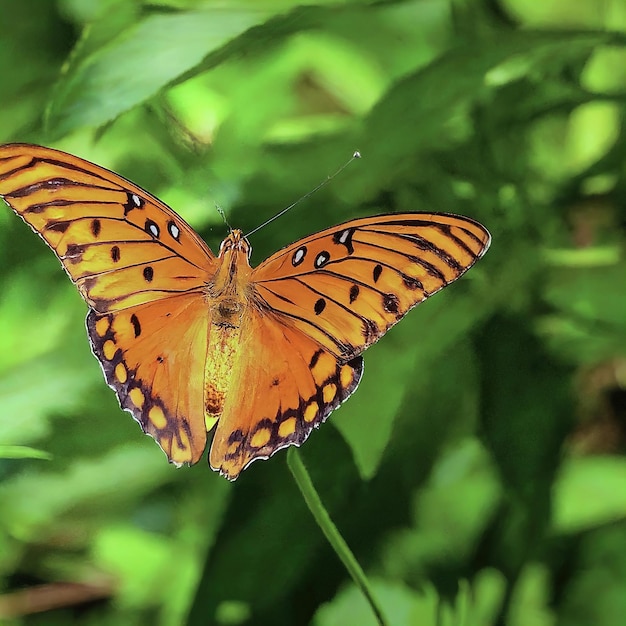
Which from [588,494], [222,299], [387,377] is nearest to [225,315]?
[222,299]

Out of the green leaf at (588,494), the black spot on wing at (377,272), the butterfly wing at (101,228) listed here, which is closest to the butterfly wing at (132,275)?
the butterfly wing at (101,228)

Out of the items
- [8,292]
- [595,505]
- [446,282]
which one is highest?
[8,292]

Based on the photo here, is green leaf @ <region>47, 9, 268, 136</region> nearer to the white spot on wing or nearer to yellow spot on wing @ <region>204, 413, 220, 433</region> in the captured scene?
the white spot on wing

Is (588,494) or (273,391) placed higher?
(273,391)

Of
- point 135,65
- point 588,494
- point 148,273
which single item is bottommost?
point 588,494

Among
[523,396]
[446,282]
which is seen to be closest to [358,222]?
[446,282]

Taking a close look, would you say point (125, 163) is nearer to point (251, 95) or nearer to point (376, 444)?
point (251, 95)

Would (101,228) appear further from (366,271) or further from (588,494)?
(588,494)
